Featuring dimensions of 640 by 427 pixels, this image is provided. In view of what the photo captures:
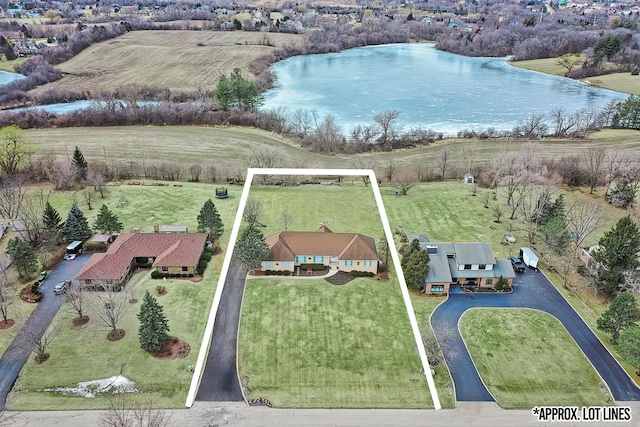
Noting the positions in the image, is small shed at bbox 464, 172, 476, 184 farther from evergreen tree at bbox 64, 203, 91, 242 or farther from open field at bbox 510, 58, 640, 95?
open field at bbox 510, 58, 640, 95

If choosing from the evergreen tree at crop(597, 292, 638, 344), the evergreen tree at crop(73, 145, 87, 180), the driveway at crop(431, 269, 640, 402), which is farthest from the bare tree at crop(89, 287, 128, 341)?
the evergreen tree at crop(597, 292, 638, 344)

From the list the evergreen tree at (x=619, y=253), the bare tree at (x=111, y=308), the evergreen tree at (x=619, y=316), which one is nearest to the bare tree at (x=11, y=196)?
the bare tree at (x=111, y=308)

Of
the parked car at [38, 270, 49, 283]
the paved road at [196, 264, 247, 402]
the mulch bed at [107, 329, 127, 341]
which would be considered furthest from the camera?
the parked car at [38, 270, 49, 283]

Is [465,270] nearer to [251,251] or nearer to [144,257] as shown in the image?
[251,251]

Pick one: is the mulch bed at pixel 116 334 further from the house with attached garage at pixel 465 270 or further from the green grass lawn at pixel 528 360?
the green grass lawn at pixel 528 360

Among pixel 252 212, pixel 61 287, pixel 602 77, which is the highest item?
pixel 602 77

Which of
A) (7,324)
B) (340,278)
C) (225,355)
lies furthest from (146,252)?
(340,278)
